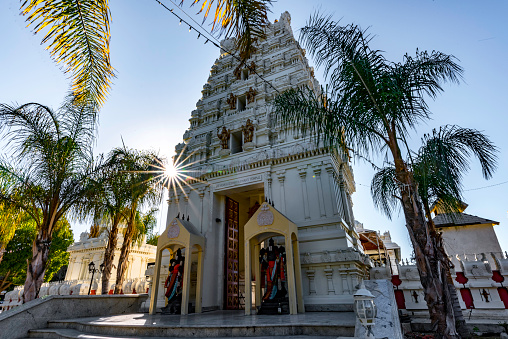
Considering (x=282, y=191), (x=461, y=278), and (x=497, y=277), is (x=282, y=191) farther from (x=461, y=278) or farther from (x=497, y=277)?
(x=497, y=277)

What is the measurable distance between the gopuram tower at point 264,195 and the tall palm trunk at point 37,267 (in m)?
3.65

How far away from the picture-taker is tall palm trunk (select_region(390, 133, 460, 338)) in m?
4.83

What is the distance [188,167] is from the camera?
13.2 meters

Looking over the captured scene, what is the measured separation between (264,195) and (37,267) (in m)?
7.83

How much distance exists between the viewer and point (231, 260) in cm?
1138

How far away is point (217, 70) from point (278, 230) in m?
12.4

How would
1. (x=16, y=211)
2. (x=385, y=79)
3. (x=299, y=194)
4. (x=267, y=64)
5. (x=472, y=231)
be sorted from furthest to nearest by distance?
(x=472, y=231) < (x=267, y=64) < (x=299, y=194) < (x=16, y=211) < (x=385, y=79)

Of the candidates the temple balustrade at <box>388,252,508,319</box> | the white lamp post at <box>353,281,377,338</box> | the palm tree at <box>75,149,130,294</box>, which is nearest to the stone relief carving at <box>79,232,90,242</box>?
the palm tree at <box>75,149,130,294</box>

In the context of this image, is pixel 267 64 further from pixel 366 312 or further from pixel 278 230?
pixel 366 312

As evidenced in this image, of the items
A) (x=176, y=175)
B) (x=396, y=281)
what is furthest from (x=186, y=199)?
(x=396, y=281)

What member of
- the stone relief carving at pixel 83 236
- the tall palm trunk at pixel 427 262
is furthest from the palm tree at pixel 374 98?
the stone relief carving at pixel 83 236

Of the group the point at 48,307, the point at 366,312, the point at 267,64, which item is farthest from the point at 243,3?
the point at 267,64

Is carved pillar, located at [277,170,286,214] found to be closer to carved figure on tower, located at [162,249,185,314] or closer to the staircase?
carved figure on tower, located at [162,249,185,314]

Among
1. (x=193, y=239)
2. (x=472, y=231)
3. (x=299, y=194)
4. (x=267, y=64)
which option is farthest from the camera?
(x=472, y=231)
